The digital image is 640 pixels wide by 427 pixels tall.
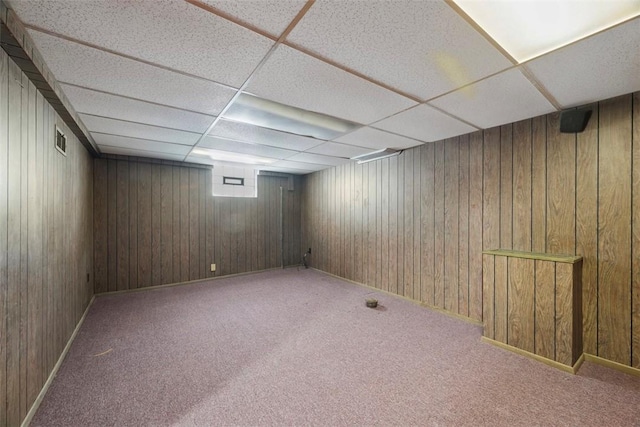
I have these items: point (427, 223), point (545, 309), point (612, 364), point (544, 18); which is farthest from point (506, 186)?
Result: point (544, 18)

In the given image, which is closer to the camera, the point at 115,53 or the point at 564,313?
the point at 115,53

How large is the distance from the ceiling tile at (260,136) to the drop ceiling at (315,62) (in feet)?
0.15

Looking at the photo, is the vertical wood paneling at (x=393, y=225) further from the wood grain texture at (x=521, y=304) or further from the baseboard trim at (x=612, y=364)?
the baseboard trim at (x=612, y=364)

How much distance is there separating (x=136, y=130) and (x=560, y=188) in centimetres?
419

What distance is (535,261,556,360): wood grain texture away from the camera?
2.11 m

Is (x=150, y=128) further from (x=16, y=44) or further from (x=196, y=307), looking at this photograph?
(x=196, y=307)

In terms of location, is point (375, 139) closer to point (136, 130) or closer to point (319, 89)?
point (319, 89)

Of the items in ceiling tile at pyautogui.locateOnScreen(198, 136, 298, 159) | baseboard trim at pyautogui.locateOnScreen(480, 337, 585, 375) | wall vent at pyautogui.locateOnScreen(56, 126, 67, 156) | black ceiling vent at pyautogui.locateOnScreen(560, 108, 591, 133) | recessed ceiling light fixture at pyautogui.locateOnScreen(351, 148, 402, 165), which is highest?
ceiling tile at pyautogui.locateOnScreen(198, 136, 298, 159)

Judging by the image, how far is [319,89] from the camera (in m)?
1.89

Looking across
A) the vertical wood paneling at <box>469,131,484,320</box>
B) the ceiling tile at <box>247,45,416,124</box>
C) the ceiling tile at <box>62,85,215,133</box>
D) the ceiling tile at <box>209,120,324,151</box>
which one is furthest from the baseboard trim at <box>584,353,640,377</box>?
the ceiling tile at <box>62,85,215,133</box>

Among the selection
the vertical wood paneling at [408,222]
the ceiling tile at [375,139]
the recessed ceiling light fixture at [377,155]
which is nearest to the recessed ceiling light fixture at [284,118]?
the ceiling tile at [375,139]

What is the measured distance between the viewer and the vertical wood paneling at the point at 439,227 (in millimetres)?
3213

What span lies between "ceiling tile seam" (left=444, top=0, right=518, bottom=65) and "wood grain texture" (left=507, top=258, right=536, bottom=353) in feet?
5.47

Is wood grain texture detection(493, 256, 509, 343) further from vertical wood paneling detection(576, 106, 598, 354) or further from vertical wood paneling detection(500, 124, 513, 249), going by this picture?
vertical wood paneling detection(576, 106, 598, 354)
